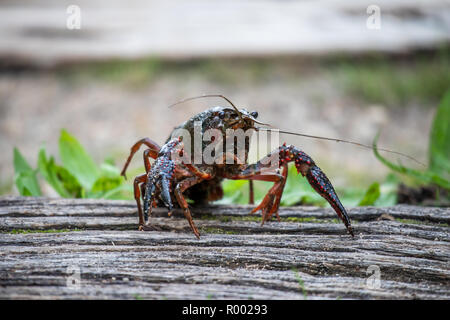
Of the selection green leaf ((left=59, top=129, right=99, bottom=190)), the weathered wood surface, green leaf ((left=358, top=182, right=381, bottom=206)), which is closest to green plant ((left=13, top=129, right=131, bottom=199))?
green leaf ((left=59, top=129, right=99, bottom=190))

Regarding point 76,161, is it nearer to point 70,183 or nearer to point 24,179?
point 70,183

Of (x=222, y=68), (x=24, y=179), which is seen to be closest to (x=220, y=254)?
(x=24, y=179)

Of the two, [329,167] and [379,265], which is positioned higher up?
[329,167]

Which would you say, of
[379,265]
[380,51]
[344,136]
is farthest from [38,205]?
[380,51]

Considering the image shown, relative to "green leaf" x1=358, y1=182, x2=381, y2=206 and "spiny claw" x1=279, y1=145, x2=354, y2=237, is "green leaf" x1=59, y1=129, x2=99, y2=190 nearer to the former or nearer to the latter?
"spiny claw" x1=279, y1=145, x2=354, y2=237

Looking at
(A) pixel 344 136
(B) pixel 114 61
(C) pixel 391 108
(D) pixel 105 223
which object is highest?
(B) pixel 114 61

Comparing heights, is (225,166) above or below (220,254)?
above

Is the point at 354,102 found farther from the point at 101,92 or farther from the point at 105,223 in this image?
the point at 105,223
